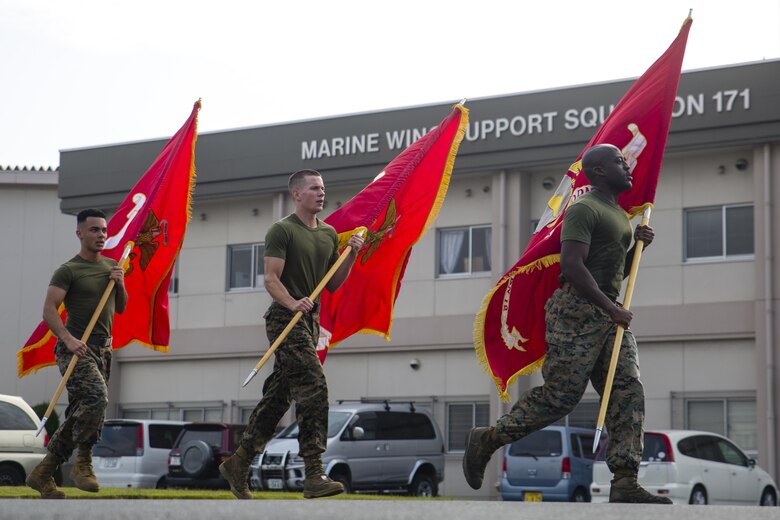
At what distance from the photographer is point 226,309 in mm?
33438

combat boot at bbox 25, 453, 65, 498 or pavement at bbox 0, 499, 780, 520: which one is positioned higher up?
pavement at bbox 0, 499, 780, 520

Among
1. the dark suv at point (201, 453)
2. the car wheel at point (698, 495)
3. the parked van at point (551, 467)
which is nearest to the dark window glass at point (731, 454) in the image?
the car wheel at point (698, 495)

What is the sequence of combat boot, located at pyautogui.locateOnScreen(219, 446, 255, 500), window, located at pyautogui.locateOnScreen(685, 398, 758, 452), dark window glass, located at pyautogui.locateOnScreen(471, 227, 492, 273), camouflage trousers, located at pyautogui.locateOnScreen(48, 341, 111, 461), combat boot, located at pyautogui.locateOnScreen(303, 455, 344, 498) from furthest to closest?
dark window glass, located at pyautogui.locateOnScreen(471, 227, 492, 273) → window, located at pyautogui.locateOnScreen(685, 398, 758, 452) → camouflage trousers, located at pyautogui.locateOnScreen(48, 341, 111, 461) → combat boot, located at pyautogui.locateOnScreen(219, 446, 255, 500) → combat boot, located at pyautogui.locateOnScreen(303, 455, 344, 498)

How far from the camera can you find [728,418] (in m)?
26.2

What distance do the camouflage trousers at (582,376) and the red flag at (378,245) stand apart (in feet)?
12.9

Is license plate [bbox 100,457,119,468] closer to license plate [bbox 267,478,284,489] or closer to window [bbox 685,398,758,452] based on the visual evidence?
license plate [bbox 267,478,284,489]

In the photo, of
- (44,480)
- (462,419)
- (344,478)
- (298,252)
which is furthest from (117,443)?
(298,252)

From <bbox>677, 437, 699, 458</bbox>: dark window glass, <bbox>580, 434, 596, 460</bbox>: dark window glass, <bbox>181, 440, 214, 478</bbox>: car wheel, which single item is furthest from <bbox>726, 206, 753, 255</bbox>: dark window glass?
<bbox>181, 440, 214, 478</bbox>: car wheel

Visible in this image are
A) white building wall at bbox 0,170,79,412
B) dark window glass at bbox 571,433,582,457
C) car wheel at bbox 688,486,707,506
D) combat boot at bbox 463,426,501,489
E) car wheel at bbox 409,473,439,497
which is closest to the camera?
combat boot at bbox 463,426,501,489

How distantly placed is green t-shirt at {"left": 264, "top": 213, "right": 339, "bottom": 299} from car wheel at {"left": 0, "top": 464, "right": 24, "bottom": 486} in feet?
39.0

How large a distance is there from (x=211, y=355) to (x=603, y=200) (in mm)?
26102

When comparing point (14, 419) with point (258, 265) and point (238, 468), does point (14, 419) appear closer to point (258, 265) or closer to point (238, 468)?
point (238, 468)

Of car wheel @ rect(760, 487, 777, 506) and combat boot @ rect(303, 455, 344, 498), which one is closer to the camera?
combat boot @ rect(303, 455, 344, 498)

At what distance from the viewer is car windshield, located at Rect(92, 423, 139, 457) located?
944 inches
